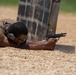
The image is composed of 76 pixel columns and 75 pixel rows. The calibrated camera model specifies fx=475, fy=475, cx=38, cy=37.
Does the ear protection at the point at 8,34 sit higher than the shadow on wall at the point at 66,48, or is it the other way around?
the ear protection at the point at 8,34

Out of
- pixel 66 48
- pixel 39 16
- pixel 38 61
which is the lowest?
pixel 66 48

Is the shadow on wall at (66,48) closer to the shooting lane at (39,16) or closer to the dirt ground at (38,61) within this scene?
the dirt ground at (38,61)

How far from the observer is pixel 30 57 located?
30.1ft

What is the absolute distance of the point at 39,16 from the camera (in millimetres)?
11602

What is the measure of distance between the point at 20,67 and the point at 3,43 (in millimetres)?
1658

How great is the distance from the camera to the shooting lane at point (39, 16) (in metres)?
10.9

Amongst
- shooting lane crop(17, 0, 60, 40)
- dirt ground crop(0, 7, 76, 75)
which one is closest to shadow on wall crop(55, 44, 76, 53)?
dirt ground crop(0, 7, 76, 75)

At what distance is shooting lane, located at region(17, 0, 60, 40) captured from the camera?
1085 cm

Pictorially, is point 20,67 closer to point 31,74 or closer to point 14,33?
point 31,74

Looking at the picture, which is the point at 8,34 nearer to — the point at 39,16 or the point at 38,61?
the point at 38,61

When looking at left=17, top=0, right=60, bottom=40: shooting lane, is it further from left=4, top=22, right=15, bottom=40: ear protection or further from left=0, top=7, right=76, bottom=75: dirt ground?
left=4, top=22, right=15, bottom=40: ear protection

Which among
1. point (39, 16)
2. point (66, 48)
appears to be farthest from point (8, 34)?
point (39, 16)

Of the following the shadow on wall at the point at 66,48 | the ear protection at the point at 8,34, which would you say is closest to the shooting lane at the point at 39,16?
the shadow on wall at the point at 66,48

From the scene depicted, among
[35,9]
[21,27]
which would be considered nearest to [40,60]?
[21,27]
